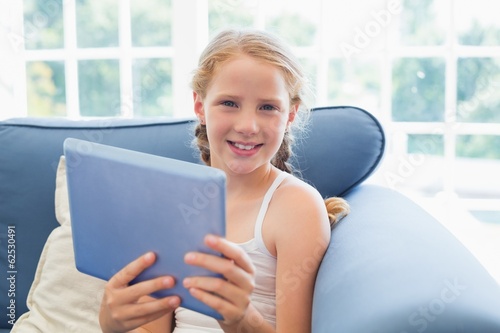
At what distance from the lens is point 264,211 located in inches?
56.2

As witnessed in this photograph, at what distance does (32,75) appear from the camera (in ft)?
9.84

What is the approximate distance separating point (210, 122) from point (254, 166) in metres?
0.14

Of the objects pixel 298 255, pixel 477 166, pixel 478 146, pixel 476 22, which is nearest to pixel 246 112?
pixel 298 255

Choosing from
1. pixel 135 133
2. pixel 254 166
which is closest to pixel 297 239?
pixel 254 166

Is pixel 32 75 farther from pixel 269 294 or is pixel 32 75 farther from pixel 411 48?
pixel 269 294

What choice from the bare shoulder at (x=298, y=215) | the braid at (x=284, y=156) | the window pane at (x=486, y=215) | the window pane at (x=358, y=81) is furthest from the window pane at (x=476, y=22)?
the bare shoulder at (x=298, y=215)

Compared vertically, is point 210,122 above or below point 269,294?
above

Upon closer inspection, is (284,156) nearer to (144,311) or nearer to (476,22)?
(144,311)

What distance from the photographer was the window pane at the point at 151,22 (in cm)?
282

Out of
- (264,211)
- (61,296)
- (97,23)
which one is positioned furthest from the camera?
(97,23)

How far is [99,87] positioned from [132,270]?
6.51 feet

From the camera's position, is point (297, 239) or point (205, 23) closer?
point (297, 239)

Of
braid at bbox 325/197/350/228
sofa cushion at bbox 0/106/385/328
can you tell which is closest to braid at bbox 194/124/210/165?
sofa cushion at bbox 0/106/385/328

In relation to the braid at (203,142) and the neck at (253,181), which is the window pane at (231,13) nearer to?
the braid at (203,142)
